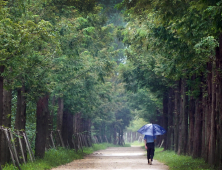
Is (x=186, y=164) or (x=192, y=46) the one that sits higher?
(x=192, y=46)

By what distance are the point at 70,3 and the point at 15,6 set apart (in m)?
5.46

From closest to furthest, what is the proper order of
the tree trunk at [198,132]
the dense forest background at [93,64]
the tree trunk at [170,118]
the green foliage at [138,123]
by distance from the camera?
the dense forest background at [93,64] → the tree trunk at [198,132] → the tree trunk at [170,118] → the green foliage at [138,123]

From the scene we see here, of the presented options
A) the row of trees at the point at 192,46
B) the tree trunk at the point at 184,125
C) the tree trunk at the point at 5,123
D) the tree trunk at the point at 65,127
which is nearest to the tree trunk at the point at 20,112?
the tree trunk at the point at 5,123

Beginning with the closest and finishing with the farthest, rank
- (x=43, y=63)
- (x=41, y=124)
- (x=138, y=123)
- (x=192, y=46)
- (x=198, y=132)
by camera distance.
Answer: (x=192, y=46) → (x=43, y=63) → (x=41, y=124) → (x=198, y=132) → (x=138, y=123)

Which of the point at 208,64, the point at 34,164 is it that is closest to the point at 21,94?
the point at 34,164

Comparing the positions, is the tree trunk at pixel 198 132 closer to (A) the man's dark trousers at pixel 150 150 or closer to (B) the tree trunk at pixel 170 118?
(A) the man's dark trousers at pixel 150 150

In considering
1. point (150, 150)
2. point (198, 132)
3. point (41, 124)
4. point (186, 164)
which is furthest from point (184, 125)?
point (41, 124)

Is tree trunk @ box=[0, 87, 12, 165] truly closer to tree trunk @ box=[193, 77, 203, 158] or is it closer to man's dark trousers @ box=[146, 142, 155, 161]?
man's dark trousers @ box=[146, 142, 155, 161]

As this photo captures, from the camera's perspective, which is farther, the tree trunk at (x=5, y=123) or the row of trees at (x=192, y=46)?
the tree trunk at (x=5, y=123)

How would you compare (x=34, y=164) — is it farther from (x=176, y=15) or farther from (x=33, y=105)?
(x=176, y=15)

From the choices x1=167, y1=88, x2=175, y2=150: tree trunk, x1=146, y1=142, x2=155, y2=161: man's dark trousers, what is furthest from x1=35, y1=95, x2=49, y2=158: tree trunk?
x1=167, y1=88, x2=175, y2=150: tree trunk

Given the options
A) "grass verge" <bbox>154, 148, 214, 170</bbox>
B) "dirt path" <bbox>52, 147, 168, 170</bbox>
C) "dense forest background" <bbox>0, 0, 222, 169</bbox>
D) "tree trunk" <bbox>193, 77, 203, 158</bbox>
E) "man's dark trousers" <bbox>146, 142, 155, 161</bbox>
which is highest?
"dense forest background" <bbox>0, 0, 222, 169</bbox>

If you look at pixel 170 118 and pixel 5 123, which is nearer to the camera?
pixel 5 123

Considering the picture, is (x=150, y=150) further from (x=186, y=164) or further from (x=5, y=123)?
(x=5, y=123)
